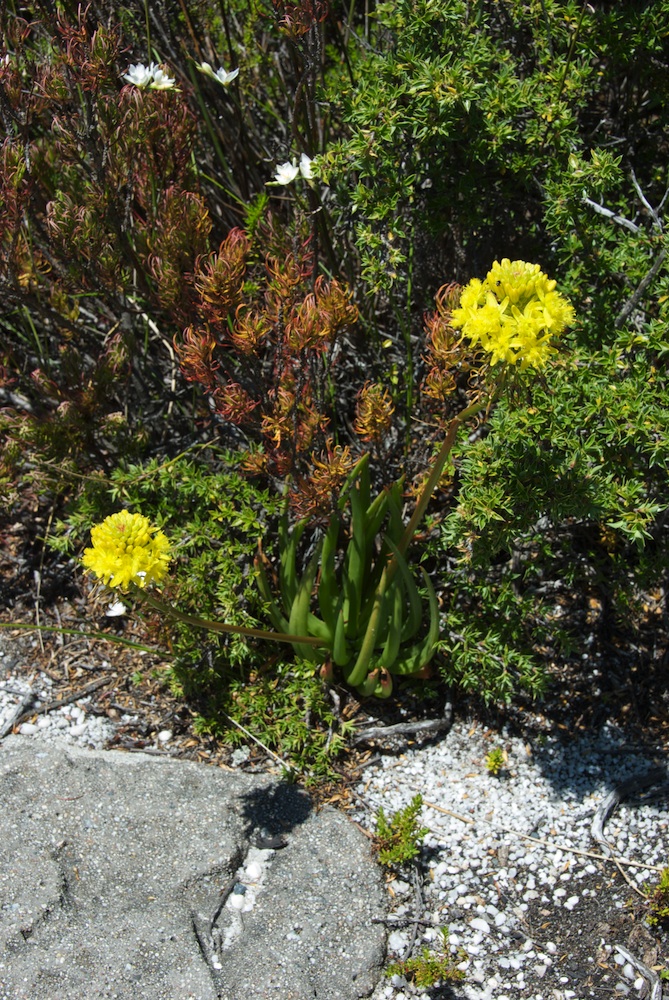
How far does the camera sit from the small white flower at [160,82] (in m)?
2.65

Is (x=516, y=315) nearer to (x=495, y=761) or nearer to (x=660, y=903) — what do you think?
(x=495, y=761)

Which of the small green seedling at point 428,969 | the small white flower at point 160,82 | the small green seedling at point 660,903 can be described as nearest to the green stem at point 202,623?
the small green seedling at point 428,969

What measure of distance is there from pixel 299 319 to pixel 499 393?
65cm

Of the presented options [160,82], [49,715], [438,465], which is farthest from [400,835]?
[160,82]

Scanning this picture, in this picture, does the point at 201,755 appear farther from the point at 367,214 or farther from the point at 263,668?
the point at 367,214

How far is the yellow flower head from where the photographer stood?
7.00ft

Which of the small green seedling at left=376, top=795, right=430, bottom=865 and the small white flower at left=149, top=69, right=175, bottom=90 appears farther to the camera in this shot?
the small white flower at left=149, top=69, right=175, bottom=90

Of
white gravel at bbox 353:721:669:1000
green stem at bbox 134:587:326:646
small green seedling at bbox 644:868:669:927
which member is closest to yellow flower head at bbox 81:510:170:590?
green stem at bbox 134:587:326:646

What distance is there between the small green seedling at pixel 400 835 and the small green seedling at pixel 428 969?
233mm

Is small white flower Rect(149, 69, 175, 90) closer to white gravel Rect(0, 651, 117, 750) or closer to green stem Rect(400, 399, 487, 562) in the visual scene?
green stem Rect(400, 399, 487, 562)

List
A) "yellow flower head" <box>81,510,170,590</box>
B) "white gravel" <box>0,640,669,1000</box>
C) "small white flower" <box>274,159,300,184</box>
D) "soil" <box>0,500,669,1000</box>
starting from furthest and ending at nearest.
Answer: "soil" <box>0,500,669,1000</box>
"small white flower" <box>274,159,300,184</box>
"white gravel" <box>0,640,669,1000</box>
"yellow flower head" <box>81,510,170,590</box>

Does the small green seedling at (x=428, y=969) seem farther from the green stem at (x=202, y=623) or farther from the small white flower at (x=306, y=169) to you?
the small white flower at (x=306, y=169)

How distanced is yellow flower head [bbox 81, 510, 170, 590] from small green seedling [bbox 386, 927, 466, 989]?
49.1 inches

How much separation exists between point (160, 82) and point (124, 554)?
1.52 meters
